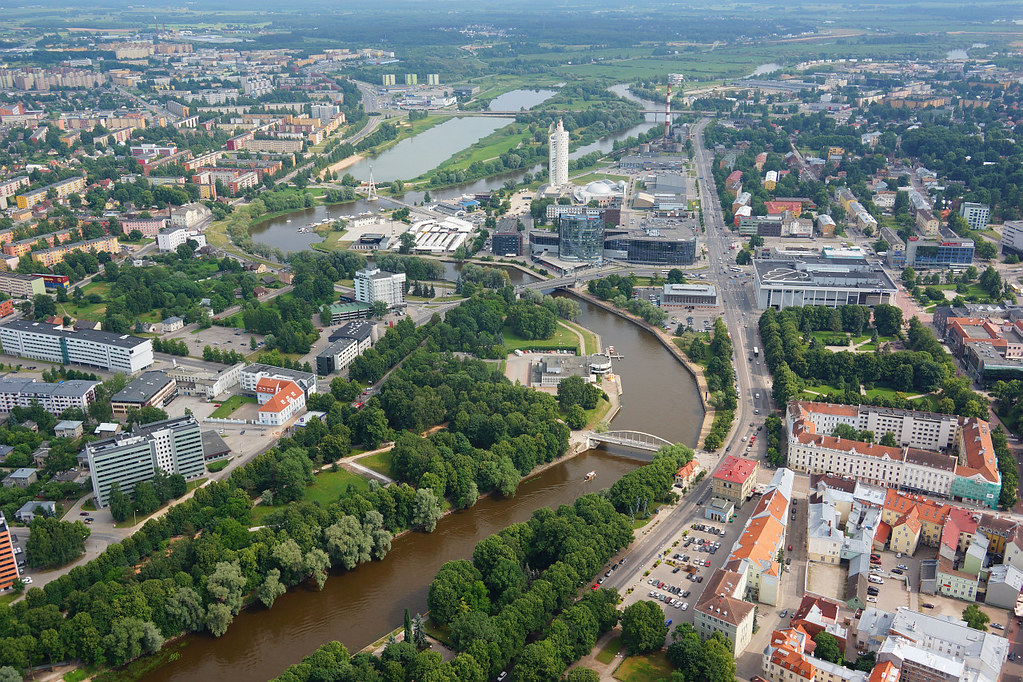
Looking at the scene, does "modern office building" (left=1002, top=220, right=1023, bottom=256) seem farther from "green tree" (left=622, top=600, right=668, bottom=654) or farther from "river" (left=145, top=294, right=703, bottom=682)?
"green tree" (left=622, top=600, right=668, bottom=654)

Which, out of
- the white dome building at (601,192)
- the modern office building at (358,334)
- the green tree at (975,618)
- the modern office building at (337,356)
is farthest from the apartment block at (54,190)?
the green tree at (975,618)

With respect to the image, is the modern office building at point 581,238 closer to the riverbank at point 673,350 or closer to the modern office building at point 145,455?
the riverbank at point 673,350

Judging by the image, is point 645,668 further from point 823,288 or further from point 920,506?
point 823,288

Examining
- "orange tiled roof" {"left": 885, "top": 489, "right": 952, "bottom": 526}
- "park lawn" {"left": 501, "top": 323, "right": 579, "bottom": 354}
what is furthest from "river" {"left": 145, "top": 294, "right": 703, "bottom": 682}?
"orange tiled roof" {"left": 885, "top": 489, "right": 952, "bottom": 526}

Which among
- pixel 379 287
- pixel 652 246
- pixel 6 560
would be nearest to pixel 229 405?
pixel 6 560

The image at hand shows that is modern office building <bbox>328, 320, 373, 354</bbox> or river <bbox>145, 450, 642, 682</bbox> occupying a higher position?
modern office building <bbox>328, 320, 373, 354</bbox>

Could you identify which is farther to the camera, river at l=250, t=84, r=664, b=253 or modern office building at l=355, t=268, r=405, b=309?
river at l=250, t=84, r=664, b=253

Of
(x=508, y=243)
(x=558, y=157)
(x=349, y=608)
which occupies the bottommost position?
(x=349, y=608)
